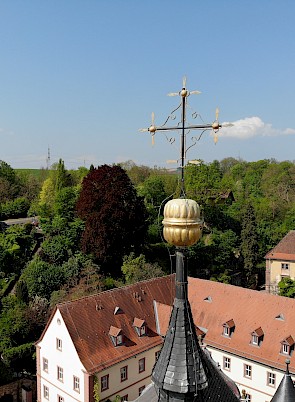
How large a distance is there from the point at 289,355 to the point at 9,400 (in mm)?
17513

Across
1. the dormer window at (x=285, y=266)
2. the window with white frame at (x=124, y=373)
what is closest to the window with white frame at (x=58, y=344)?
the window with white frame at (x=124, y=373)

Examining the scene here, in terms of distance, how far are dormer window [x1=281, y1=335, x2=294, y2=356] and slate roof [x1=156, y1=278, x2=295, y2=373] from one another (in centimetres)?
21

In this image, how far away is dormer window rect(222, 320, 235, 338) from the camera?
25234 millimetres

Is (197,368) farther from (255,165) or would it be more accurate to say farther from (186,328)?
(255,165)

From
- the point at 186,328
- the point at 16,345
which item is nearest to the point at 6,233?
the point at 16,345

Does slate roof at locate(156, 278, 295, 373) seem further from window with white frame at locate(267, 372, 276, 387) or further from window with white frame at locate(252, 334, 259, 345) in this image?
window with white frame at locate(267, 372, 276, 387)

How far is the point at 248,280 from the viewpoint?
150ft

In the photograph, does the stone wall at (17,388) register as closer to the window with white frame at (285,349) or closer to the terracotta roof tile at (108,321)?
the terracotta roof tile at (108,321)

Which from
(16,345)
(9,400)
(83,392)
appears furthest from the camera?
(16,345)

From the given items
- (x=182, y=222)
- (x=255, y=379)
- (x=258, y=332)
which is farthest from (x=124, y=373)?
(x=182, y=222)

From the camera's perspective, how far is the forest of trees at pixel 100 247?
3009 cm

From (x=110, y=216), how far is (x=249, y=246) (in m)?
18.1

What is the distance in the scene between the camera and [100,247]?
3469 centimetres

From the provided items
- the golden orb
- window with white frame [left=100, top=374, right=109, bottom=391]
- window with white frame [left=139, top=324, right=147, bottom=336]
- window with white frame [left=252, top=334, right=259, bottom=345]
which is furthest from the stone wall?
the golden orb
